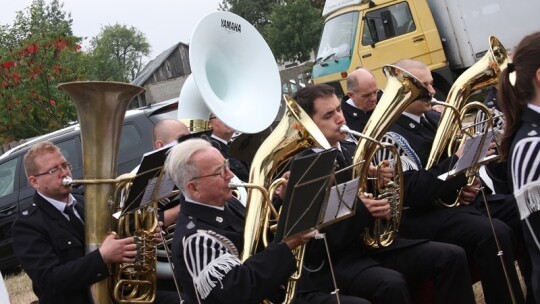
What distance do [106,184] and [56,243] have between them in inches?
17.2

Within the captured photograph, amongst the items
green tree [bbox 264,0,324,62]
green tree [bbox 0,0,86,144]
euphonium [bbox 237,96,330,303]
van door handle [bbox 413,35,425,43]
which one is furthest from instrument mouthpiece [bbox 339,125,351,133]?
green tree [bbox 264,0,324,62]

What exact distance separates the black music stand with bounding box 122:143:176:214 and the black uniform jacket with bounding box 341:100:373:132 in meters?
1.91

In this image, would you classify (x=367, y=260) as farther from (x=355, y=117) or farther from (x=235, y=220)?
(x=355, y=117)

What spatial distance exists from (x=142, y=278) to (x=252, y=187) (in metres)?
1.11

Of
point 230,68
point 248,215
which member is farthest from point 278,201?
point 230,68

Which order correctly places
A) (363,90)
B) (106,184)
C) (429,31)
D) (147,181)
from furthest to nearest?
(429,31), (363,90), (106,184), (147,181)

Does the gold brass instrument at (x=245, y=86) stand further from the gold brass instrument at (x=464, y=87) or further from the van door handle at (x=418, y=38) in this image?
the van door handle at (x=418, y=38)

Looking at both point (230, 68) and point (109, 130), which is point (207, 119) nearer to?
point (230, 68)

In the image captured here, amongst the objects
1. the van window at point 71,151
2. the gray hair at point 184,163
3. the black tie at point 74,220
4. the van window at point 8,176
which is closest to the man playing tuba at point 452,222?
the gray hair at point 184,163

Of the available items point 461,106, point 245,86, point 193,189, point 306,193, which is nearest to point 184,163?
point 193,189

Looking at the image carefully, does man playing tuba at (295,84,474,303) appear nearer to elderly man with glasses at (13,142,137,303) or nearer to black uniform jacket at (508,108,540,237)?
elderly man with glasses at (13,142,137,303)

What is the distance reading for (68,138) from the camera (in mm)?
9305

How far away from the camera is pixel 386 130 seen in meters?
4.27

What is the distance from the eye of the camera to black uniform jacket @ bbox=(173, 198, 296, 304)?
3254 millimetres
